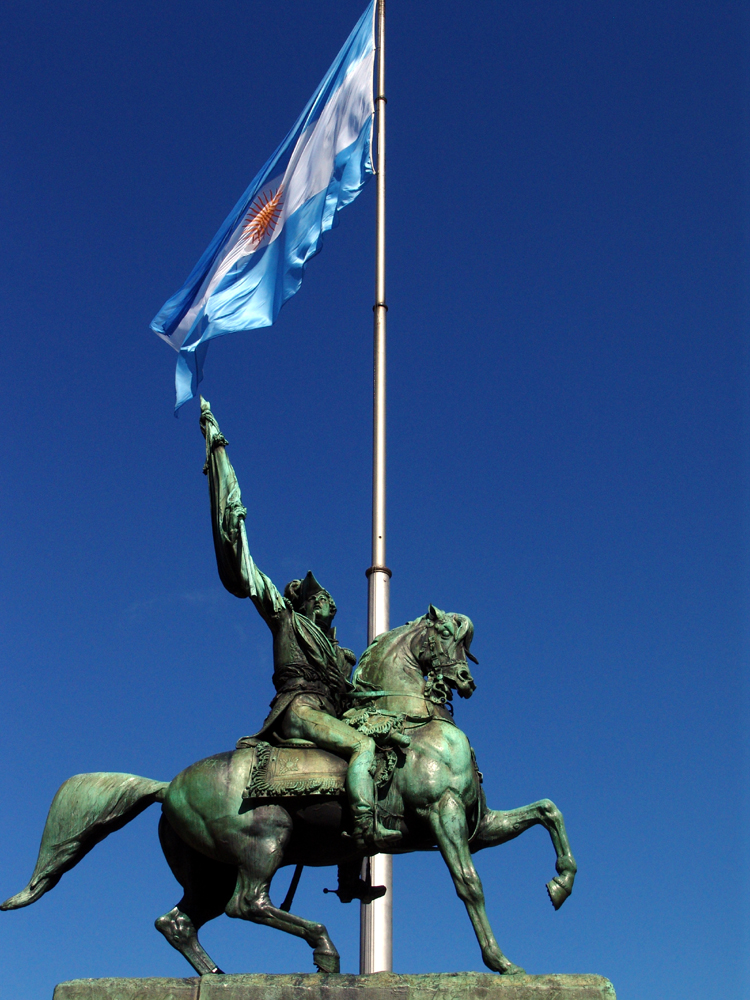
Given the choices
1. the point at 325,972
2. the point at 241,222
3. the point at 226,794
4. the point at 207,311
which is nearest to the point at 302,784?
the point at 226,794

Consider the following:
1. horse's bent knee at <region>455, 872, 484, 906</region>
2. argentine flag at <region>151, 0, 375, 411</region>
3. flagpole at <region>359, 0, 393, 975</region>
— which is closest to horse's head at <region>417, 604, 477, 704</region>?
horse's bent knee at <region>455, 872, 484, 906</region>

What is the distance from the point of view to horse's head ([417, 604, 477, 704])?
1094cm

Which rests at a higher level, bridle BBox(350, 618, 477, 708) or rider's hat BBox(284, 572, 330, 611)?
rider's hat BBox(284, 572, 330, 611)

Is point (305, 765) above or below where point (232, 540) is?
below

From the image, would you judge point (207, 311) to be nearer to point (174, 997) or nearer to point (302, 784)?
point (302, 784)

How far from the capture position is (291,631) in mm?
11086

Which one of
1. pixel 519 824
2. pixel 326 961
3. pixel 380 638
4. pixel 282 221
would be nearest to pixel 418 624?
pixel 380 638

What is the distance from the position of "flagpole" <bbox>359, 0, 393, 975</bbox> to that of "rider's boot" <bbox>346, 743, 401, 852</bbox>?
161cm

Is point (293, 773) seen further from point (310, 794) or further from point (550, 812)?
point (550, 812)

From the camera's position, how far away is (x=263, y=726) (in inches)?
415

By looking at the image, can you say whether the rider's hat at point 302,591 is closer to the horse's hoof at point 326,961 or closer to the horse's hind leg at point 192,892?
the horse's hind leg at point 192,892

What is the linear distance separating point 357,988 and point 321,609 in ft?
11.5

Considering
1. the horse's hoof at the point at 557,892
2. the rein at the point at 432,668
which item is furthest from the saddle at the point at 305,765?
the horse's hoof at the point at 557,892

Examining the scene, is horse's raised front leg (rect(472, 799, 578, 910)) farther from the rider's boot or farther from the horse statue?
the rider's boot
